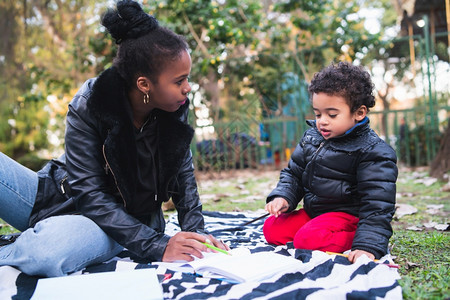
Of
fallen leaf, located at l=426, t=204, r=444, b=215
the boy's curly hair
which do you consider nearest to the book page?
the boy's curly hair

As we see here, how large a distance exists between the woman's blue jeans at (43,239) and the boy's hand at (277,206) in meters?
0.86

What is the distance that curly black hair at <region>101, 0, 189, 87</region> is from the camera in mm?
1954

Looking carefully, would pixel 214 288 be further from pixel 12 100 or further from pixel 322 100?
pixel 12 100

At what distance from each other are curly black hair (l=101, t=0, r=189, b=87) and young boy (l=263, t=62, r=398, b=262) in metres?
0.86

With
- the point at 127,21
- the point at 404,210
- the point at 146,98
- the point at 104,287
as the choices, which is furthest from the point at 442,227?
the point at 127,21

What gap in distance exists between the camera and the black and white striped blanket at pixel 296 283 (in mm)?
1539

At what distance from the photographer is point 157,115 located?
2264mm

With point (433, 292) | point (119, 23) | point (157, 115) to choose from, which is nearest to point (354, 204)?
point (433, 292)

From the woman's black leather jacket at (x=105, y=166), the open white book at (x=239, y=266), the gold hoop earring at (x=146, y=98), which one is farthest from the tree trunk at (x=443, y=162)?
the gold hoop earring at (x=146, y=98)

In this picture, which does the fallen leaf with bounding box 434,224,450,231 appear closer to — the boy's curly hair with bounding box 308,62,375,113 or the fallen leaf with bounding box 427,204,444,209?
the fallen leaf with bounding box 427,204,444,209

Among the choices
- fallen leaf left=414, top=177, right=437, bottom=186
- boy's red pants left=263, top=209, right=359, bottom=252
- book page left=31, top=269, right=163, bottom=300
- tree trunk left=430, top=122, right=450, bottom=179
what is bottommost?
fallen leaf left=414, top=177, right=437, bottom=186

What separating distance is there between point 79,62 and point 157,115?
623 cm

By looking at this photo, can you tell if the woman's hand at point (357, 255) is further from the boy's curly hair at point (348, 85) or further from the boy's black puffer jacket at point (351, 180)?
the boy's curly hair at point (348, 85)

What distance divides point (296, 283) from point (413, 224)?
1.63 meters
